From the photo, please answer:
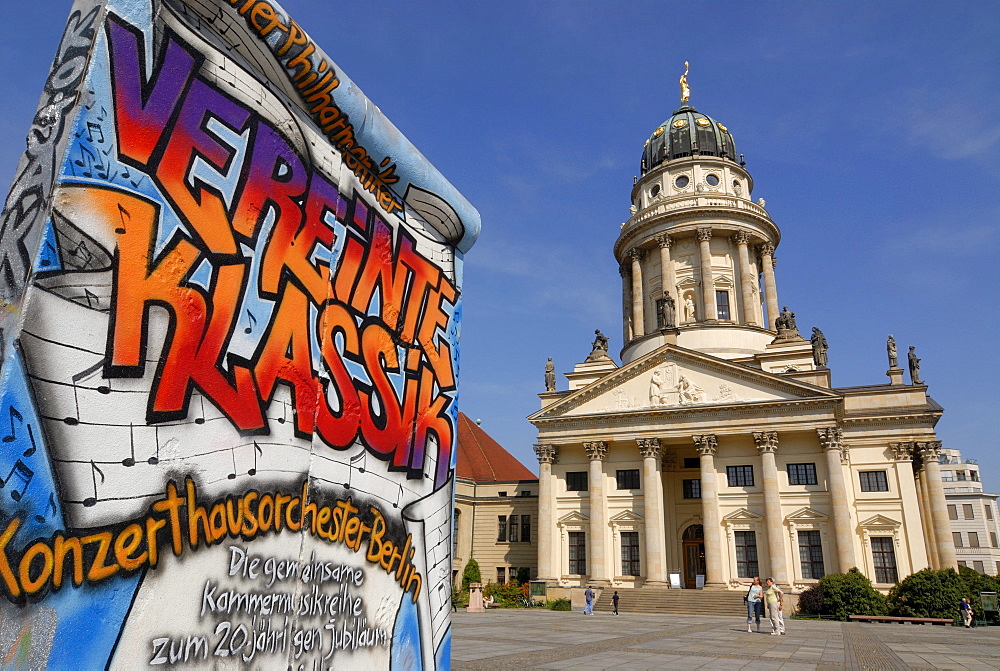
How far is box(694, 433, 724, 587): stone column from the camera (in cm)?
3947

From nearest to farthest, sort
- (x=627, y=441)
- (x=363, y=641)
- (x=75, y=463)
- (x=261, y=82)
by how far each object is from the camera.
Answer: (x=75, y=463), (x=261, y=82), (x=363, y=641), (x=627, y=441)

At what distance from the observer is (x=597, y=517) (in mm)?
43219

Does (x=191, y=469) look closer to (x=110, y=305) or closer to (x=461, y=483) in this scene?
(x=110, y=305)

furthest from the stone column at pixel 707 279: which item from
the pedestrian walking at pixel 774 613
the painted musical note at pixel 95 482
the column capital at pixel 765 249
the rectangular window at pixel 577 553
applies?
the painted musical note at pixel 95 482

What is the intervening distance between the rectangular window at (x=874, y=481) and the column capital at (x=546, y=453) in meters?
19.7

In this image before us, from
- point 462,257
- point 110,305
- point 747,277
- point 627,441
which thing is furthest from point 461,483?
point 110,305

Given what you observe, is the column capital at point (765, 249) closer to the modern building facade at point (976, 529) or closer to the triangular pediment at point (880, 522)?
the triangular pediment at point (880, 522)

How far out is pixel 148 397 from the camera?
10.1 ft

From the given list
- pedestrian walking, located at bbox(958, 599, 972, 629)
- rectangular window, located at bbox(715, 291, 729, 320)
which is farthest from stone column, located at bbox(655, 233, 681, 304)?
pedestrian walking, located at bbox(958, 599, 972, 629)

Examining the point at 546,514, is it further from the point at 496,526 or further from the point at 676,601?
the point at 676,601

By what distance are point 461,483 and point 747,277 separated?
28224 millimetres

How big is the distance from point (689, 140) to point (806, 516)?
34.7m

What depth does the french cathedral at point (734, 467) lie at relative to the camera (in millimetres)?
39156

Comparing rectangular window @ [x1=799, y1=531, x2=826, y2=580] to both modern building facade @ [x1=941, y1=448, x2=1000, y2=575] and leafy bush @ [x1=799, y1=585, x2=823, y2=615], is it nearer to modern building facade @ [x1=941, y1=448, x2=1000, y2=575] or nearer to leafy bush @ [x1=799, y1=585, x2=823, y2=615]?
leafy bush @ [x1=799, y1=585, x2=823, y2=615]
